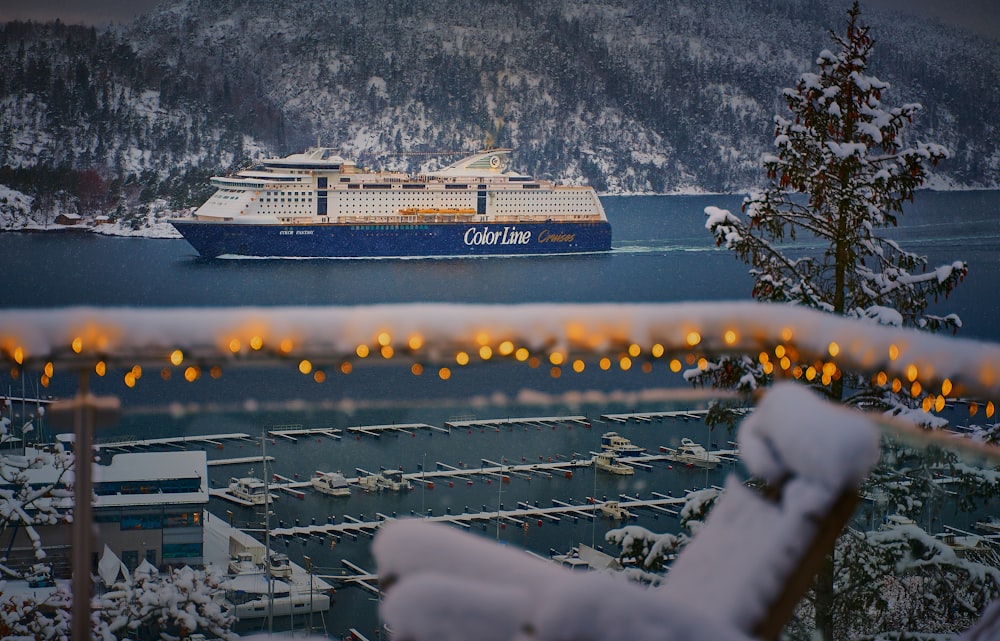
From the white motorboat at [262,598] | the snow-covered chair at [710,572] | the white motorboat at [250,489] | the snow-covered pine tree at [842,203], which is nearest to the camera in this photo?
the snow-covered chair at [710,572]

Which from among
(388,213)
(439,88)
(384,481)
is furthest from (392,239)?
(384,481)

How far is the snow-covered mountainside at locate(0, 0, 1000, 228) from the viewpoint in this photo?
1411 centimetres

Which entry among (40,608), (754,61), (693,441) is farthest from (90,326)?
(754,61)

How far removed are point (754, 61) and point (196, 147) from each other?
794cm

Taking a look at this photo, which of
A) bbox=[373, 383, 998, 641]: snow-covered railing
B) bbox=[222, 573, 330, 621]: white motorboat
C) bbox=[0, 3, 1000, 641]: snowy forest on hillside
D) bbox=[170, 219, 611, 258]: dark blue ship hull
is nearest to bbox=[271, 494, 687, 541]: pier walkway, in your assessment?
bbox=[222, 573, 330, 621]: white motorboat

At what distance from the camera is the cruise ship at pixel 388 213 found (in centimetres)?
1590

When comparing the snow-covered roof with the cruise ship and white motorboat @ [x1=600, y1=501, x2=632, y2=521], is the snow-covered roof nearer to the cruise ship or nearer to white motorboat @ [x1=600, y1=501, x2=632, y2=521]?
white motorboat @ [x1=600, y1=501, x2=632, y2=521]

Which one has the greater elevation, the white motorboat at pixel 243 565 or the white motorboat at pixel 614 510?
the white motorboat at pixel 243 565

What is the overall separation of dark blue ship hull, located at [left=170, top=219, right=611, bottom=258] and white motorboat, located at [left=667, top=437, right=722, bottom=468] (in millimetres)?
14494

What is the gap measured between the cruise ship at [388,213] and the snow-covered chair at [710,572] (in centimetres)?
1557

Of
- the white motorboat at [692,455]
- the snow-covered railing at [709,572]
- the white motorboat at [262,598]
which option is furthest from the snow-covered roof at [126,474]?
the white motorboat at [692,455]

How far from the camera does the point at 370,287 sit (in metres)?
15.1

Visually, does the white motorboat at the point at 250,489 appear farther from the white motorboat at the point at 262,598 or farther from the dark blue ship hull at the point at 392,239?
the dark blue ship hull at the point at 392,239

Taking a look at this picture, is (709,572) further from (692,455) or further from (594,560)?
(594,560)
